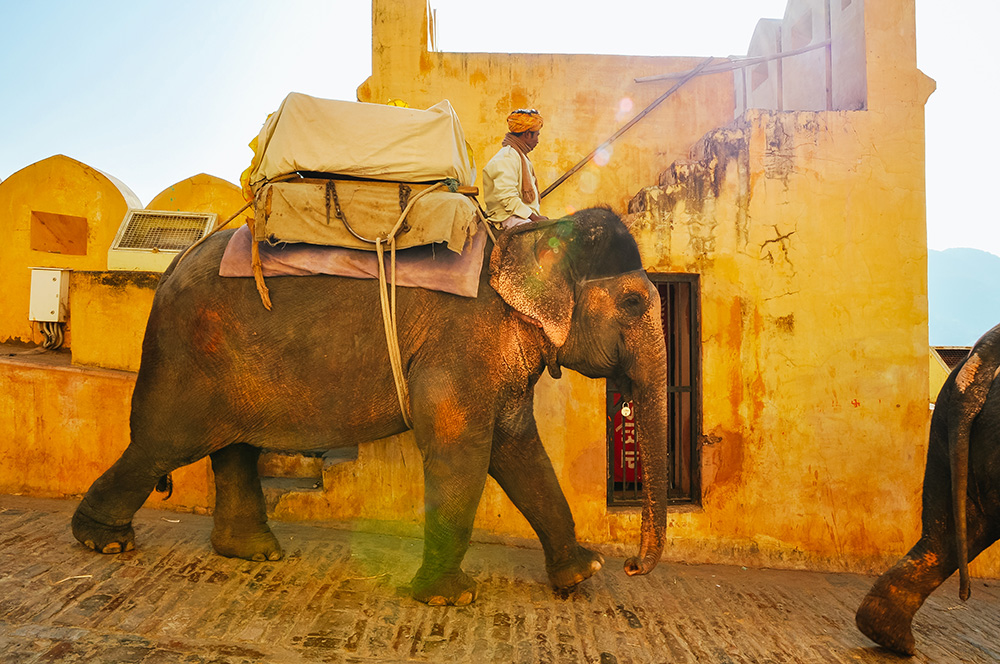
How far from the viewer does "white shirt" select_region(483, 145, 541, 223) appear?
4.25 m

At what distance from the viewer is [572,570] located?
416 centimetres

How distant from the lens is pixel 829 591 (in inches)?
197

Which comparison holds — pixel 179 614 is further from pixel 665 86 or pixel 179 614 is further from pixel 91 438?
pixel 665 86

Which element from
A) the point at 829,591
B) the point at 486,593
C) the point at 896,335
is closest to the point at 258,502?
the point at 486,593

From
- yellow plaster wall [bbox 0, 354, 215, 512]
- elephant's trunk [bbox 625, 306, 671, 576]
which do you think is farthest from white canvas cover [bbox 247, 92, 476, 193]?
yellow plaster wall [bbox 0, 354, 215, 512]

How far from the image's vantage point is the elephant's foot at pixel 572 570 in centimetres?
416

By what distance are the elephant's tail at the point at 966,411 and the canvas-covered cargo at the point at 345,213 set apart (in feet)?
8.89

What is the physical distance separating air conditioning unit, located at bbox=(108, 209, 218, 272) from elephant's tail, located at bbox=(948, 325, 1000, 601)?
5.65 meters

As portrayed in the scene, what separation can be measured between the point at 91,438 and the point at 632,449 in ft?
15.0

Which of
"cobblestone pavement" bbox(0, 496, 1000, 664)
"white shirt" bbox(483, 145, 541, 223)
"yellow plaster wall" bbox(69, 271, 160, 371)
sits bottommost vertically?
"cobblestone pavement" bbox(0, 496, 1000, 664)

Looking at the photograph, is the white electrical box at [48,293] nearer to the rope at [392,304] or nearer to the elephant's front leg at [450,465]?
the rope at [392,304]

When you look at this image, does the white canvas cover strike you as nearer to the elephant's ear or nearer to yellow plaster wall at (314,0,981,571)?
the elephant's ear

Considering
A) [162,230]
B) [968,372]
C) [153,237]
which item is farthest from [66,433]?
[968,372]

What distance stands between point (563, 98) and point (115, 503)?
5492 millimetres
